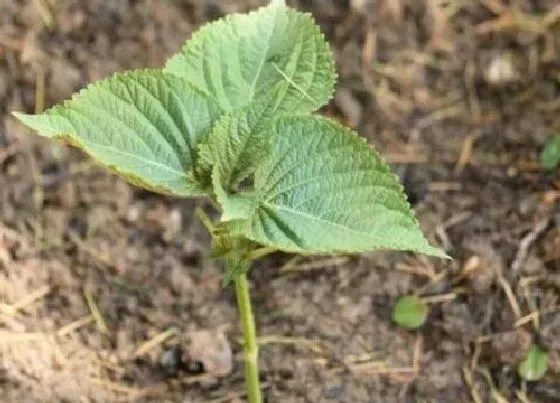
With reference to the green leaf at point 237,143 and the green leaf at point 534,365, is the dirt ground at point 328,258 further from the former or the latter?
the green leaf at point 237,143

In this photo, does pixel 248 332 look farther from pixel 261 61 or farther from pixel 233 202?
pixel 261 61

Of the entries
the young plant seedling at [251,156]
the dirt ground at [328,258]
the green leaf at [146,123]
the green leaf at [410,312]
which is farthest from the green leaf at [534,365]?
the green leaf at [146,123]

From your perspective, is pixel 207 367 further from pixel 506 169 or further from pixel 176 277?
pixel 506 169

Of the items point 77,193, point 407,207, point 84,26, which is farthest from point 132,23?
point 407,207

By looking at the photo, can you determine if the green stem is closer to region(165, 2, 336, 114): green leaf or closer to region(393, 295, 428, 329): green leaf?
region(165, 2, 336, 114): green leaf

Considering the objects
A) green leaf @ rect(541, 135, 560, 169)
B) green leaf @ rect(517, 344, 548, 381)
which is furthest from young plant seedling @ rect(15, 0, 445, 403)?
green leaf @ rect(541, 135, 560, 169)
